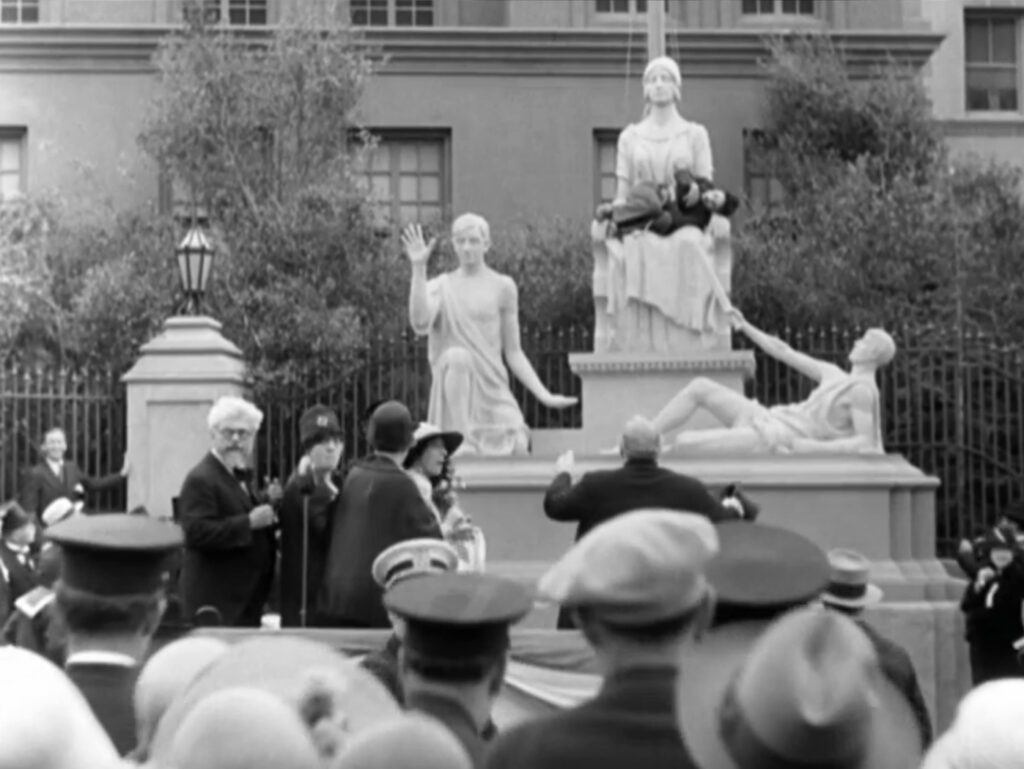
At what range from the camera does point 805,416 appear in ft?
58.2

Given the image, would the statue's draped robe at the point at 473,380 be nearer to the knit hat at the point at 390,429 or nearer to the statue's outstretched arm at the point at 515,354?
the statue's outstretched arm at the point at 515,354

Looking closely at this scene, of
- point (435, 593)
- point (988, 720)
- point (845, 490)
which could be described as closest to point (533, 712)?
point (435, 593)

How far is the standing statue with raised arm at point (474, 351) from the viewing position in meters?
18.3

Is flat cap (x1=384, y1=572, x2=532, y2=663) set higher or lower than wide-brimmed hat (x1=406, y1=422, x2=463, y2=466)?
lower

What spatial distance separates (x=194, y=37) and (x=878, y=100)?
404 inches

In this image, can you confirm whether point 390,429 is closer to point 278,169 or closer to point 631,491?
point 631,491

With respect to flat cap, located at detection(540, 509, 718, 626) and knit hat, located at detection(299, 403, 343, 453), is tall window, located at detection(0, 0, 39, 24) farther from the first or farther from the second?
flat cap, located at detection(540, 509, 718, 626)

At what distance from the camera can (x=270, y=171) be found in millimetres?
32531

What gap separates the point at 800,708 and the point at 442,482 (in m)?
8.95

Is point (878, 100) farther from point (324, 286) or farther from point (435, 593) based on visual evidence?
point (435, 593)

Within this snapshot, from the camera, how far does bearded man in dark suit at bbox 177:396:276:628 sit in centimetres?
1172

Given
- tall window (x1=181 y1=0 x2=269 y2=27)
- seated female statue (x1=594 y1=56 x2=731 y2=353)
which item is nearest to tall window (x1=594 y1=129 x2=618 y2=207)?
tall window (x1=181 y1=0 x2=269 y2=27)

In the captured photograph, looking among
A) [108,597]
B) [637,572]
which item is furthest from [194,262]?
[637,572]

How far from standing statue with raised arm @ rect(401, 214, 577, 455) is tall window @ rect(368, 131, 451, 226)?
19875 mm
